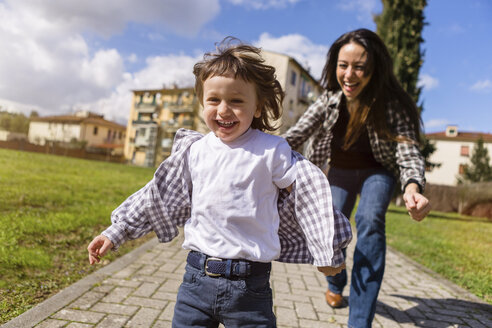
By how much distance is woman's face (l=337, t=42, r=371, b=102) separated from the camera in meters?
2.80

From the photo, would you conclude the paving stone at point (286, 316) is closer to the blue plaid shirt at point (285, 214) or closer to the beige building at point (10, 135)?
the blue plaid shirt at point (285, 214)

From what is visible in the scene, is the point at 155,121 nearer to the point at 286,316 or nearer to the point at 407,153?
the point at 286,316

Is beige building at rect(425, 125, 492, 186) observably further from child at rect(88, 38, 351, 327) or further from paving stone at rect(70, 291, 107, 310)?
child at rect(88, 38, 351, 327)

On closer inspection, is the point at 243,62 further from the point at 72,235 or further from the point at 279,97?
the point at 72,235

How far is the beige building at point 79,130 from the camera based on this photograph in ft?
204

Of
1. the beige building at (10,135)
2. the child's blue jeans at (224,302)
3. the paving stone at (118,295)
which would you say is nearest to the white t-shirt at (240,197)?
the child's blue jeans at (224,302)

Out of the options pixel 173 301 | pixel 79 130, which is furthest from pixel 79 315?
pixel 79 130

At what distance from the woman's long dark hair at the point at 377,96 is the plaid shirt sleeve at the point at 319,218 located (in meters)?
1.30

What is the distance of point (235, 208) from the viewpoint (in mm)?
1648

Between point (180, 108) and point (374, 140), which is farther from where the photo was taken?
point (180, 108)

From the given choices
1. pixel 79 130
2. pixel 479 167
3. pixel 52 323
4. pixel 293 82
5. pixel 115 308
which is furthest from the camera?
pixel 79 130

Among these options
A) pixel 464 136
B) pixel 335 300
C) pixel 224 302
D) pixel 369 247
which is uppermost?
pixel 464 136

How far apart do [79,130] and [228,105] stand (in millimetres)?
67260

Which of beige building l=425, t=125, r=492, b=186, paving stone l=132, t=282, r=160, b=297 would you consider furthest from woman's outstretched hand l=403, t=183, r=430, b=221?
beige building l=425, t=125, r=492, b=186
